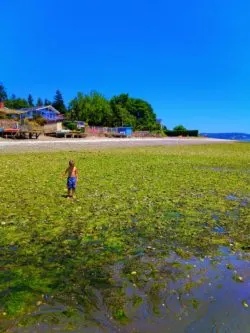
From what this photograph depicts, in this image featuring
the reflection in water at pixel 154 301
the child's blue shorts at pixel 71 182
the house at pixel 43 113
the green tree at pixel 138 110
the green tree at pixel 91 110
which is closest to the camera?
the reflection in water at pixel 154 301

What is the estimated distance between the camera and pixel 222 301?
6.55m

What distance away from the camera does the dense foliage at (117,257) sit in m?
6.12

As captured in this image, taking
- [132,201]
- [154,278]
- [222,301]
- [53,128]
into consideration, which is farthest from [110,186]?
[53,128]

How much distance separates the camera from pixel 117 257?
870cm

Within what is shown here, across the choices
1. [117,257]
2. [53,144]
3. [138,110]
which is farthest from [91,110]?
[117,257]

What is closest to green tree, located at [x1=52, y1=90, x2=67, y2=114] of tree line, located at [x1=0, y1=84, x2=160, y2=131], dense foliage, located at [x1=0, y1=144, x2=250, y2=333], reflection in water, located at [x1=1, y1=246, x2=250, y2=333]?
tree line, located at [x1=0, y1=84, x2=160, y2=131]

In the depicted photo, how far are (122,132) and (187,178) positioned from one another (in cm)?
10228

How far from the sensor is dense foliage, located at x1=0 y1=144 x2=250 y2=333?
6117mm

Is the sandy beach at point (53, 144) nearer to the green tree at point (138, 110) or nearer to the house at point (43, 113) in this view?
the house at point (43, 113)

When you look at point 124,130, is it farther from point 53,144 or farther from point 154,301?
point 154,301

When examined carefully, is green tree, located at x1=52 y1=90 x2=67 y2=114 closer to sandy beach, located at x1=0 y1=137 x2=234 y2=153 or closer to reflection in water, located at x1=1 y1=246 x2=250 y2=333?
sandy beach, located at x1=0 y1=137 x2=234 y2=153

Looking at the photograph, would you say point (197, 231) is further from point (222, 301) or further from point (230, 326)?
point (230, 326)

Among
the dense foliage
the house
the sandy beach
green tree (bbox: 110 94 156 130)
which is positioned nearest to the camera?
the dense foliage

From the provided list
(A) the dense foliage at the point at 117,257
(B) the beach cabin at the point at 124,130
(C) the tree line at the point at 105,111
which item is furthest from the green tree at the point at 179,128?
(A) the dense foliage at the point at 117,257
